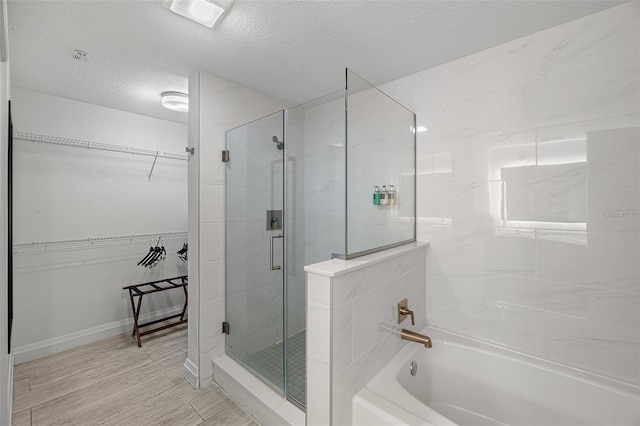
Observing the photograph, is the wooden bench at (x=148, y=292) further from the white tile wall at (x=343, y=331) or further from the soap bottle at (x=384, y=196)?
the soap bottle at (x=384, y=196)

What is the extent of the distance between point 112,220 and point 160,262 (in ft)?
2.23

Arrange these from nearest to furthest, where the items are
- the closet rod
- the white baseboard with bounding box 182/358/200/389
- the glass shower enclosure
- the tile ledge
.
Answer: the tile ledge → the glass shower enclosure → the white baseboard with bounding box 182/358/200/389 → the closet rod

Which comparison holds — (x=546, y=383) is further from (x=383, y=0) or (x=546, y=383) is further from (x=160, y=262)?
(x=160, y=262)

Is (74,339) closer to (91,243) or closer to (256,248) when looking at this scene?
(91,243)

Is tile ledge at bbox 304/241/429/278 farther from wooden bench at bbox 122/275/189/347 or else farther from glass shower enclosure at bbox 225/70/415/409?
wooden bench at bbox 122/275/189/347

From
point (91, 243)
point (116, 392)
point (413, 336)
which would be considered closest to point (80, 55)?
point (91, 243)

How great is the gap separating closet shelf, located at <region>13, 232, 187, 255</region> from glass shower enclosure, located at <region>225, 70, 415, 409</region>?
1466mm

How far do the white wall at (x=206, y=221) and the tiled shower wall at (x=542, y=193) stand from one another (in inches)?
63.5

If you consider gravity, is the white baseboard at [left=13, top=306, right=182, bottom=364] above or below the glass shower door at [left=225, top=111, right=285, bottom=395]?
below

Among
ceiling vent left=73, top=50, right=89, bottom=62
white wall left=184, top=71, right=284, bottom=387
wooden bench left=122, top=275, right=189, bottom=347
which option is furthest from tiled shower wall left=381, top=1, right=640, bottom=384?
wooden bench left=122, top=275, right=189, bottom=347

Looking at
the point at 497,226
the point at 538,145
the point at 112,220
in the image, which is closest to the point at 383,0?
the point at 538,145

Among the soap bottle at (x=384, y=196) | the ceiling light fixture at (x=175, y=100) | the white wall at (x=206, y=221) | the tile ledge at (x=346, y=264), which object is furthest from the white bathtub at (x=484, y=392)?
the ceiling light fixture at (x=175, y=100)

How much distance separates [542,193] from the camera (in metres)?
1.68

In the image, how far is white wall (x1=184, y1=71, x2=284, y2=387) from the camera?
214 cm
